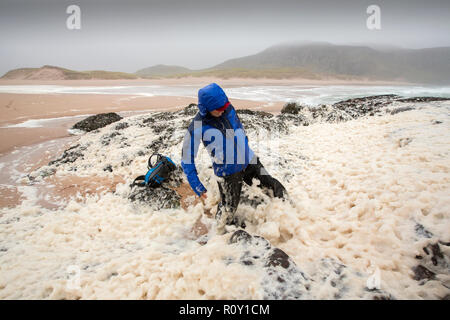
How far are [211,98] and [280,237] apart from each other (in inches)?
87.6

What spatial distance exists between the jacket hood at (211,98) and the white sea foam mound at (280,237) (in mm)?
1701

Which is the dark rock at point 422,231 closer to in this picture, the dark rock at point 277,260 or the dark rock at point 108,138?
the dark rock at point 277,260

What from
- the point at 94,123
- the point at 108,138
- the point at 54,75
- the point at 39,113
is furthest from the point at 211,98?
the point at 54,75

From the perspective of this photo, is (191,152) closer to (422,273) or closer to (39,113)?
(422,273)

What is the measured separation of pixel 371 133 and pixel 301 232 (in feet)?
16.0

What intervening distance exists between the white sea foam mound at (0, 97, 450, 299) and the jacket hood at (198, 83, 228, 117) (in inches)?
67.0

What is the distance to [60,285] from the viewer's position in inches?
95.3

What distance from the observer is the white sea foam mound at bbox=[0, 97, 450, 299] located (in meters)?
2.32

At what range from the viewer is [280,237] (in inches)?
133

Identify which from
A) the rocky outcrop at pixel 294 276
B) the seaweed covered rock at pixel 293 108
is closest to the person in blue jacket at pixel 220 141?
the rocky outcrop at pixel 294 276

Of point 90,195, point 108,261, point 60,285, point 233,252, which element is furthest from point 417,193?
point 90,195

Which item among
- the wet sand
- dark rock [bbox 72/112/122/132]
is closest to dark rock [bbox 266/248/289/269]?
the wet sand
